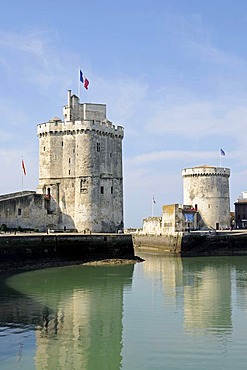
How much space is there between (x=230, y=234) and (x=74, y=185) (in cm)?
1207

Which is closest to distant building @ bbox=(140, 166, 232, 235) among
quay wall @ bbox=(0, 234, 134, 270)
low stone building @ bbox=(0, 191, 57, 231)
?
low stone building @ bbox=(0, 191, 57, 231)

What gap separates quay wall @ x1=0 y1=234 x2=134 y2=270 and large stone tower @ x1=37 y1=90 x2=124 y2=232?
17.0ft

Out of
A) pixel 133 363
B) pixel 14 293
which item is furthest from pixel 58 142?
pixel 133 363

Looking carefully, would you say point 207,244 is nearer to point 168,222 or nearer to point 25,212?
point 168,222

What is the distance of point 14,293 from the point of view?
2000cm

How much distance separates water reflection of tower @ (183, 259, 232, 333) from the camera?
15.2 meters

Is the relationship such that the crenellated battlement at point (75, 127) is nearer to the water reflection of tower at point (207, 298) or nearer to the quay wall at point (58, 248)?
the quay wall at point (58, 248)

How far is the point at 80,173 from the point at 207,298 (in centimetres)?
2024

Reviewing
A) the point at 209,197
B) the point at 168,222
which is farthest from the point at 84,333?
the point at 209,197

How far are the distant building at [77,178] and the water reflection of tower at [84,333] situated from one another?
16.6 m

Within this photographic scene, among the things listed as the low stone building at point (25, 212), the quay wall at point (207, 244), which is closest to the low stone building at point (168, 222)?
the quay wall at point (207, 244)

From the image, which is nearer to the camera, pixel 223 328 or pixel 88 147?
pixel 223 328

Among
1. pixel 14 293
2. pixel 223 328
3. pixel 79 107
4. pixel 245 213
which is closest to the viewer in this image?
pixel 223 328

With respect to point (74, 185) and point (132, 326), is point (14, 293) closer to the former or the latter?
point (132, 326)
